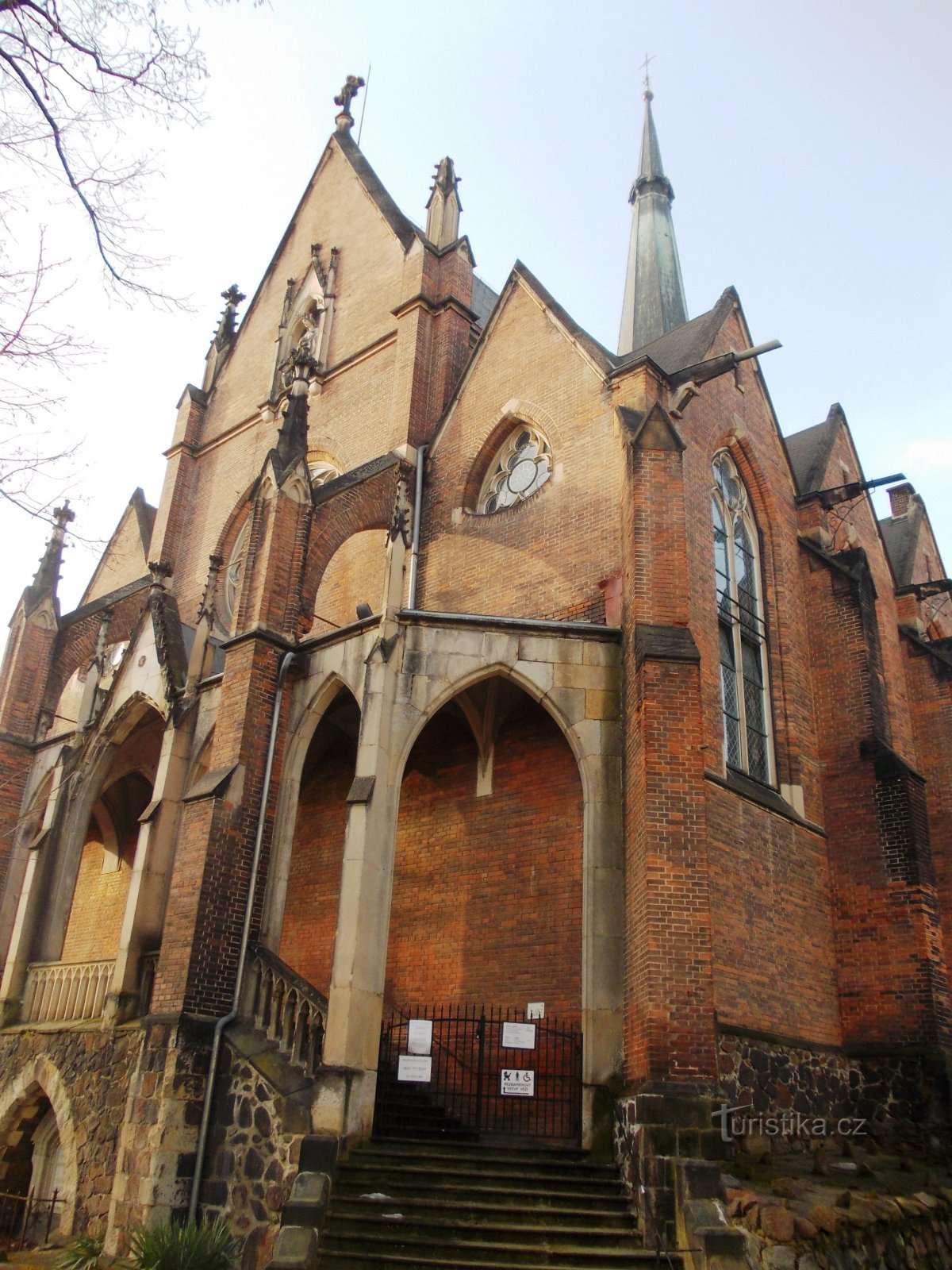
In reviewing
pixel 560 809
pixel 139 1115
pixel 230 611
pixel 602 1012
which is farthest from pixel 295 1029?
pixel 230 611

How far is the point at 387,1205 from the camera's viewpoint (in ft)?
32.1

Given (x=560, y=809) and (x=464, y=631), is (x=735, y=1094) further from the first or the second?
(x=464, y=631)

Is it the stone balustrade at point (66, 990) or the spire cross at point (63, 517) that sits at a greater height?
the spire cross at point (63, 517)

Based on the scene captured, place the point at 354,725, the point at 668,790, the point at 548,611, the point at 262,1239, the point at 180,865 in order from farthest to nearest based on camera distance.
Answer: the point at 354,725
the point at 548,611
the point at 180,865
the point at 668,790
the point at 262,1239

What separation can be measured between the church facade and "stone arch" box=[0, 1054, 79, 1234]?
0.04 m

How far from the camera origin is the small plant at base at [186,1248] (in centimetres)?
992

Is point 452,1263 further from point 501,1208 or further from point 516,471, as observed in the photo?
point 516,471

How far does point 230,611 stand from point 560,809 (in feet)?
31.4

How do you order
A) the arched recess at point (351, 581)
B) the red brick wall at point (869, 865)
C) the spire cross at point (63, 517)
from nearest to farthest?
the spire cross at point (63, 517)
the red brick wall at point (869, 865)
the arched recess at point (351, 581)

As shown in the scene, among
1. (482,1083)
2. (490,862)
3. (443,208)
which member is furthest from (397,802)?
(443,208)

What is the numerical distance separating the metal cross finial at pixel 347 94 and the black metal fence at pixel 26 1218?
23107 millimetres

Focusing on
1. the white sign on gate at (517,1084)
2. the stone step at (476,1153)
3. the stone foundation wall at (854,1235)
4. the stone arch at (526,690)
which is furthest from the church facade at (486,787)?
the stone foundation wall at (854,1235)

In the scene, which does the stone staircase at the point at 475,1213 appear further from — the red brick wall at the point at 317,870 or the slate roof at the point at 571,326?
the slate roof at the point at 571,326

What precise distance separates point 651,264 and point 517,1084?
2826cm
